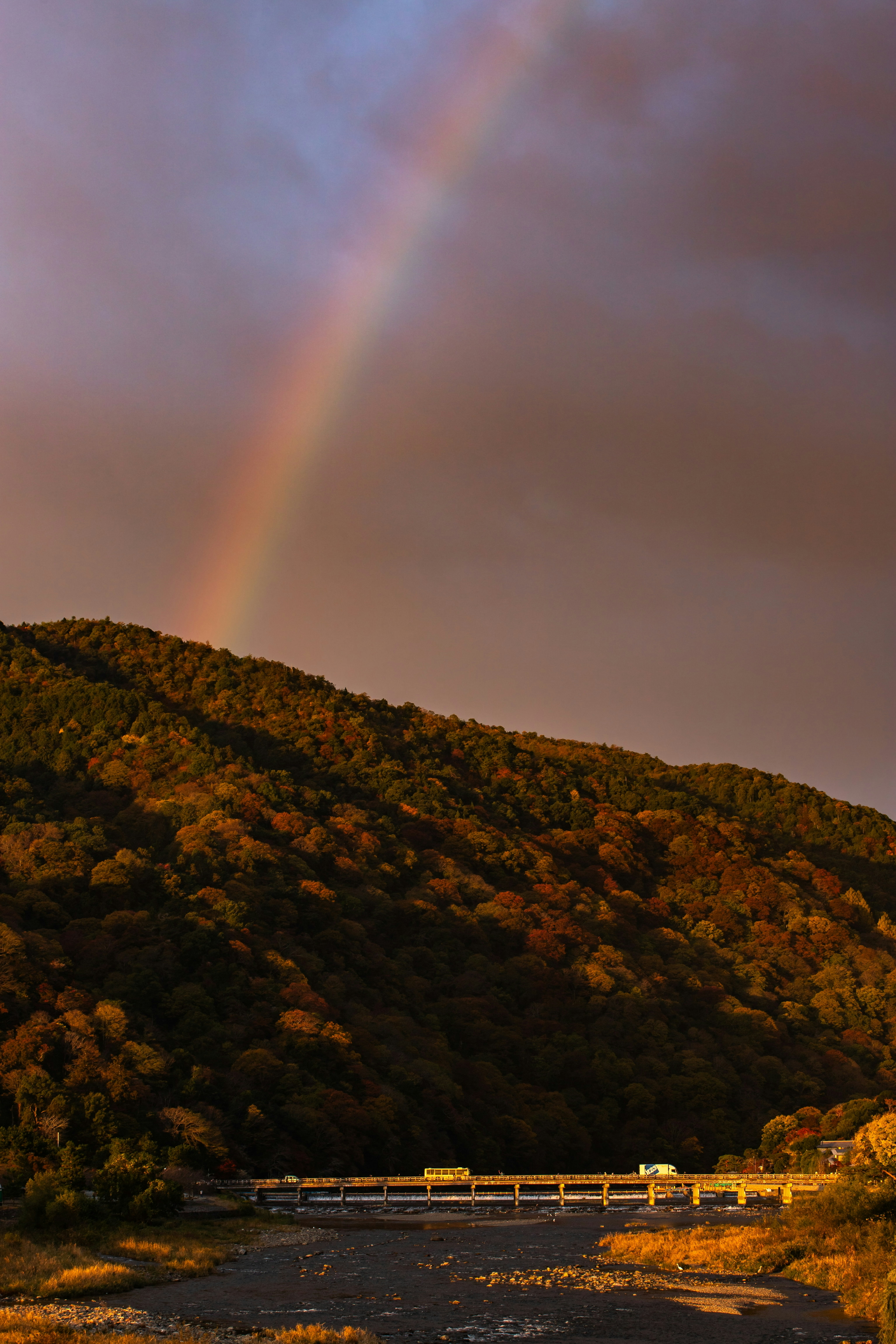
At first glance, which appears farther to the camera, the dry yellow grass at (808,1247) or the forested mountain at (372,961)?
the forested mountain at (372,961)

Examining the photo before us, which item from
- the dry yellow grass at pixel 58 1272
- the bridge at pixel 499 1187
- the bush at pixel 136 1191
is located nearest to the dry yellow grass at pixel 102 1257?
the dry yellow grass at pixel 58 1272

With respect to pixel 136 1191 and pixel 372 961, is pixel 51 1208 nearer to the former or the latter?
pixel 136 1191

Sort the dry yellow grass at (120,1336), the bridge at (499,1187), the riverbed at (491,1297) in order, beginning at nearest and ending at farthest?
1. the dry yellow grass at (120,1336)
2. the riverbed at (491,1297)
3. the bridge at (499,1187)

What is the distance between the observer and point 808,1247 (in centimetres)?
4488

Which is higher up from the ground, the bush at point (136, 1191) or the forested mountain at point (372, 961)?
the forested mountain at point (372, 961)

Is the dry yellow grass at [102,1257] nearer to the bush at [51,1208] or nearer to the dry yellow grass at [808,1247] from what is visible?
the bush at [51,1208]

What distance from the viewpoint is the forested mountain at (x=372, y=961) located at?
3597 inches

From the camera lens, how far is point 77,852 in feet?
390

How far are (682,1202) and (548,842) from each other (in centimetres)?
10056

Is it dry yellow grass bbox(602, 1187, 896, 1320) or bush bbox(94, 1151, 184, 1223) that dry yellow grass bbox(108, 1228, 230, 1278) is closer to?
bush bbox(94, 1151, 184, 1223)

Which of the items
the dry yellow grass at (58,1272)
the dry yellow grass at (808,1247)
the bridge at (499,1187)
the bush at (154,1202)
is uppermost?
the dry yellow grass at (808,1247)

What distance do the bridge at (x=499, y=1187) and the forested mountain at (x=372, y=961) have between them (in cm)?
547

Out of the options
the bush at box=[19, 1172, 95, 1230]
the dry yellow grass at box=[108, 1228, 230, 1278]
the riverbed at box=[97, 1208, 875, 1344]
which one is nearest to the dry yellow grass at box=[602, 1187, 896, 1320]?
the riverbed at box=[97, 1208, 875, 1344]

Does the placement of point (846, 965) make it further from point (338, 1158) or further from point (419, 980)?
point (338, 1158)
